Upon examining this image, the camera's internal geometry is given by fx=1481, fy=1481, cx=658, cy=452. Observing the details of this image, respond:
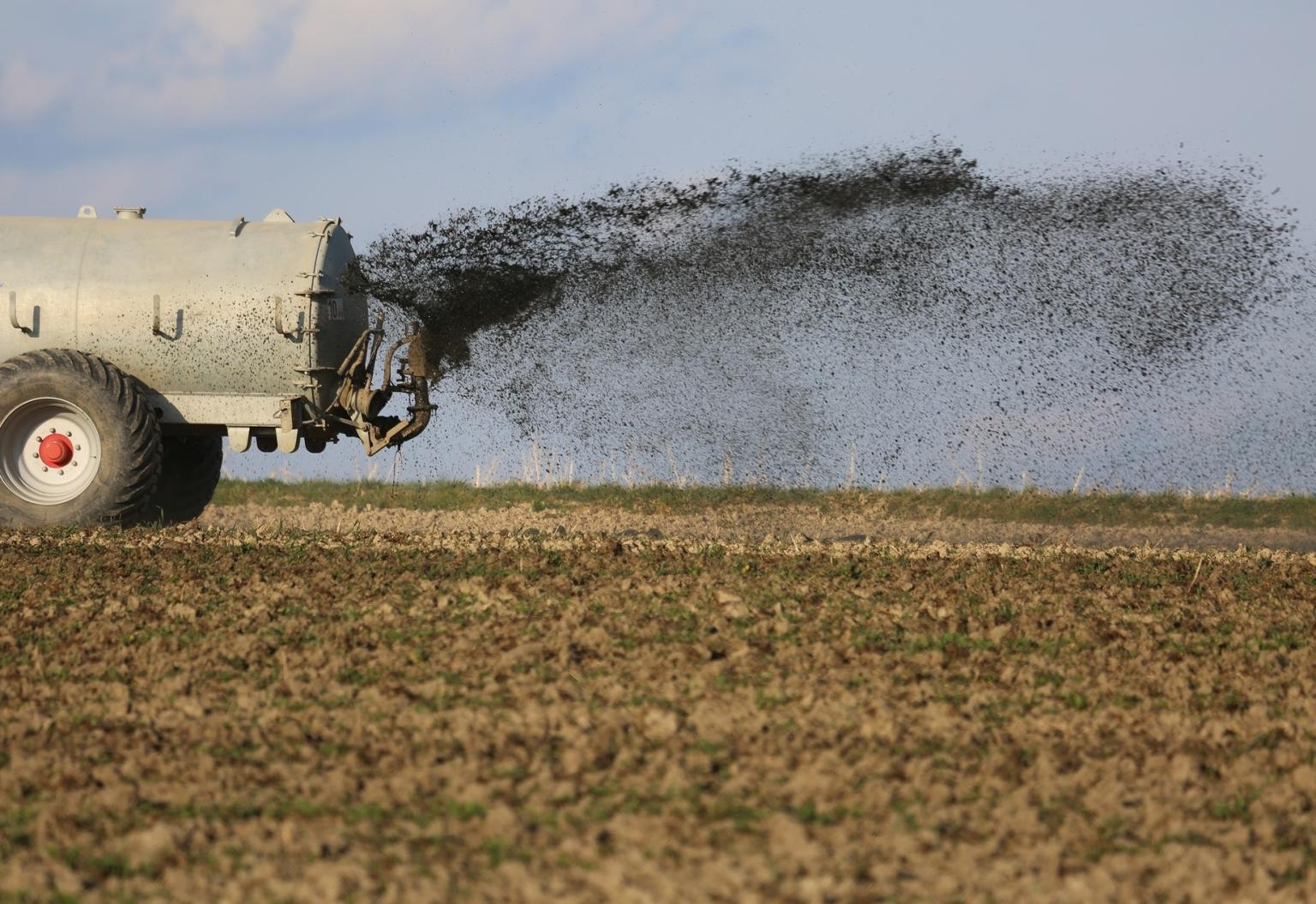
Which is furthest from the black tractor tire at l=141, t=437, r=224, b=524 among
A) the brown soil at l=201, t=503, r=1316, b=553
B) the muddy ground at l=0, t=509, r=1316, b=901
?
the muddy ground at l=0, t=509, r=1316, b=901

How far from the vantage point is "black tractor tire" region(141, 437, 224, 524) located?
14.6 meters

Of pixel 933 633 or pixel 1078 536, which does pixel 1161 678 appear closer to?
pixel 933 633

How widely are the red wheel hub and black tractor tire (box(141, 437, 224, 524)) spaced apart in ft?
5.02

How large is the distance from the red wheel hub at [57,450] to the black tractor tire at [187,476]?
60.3 inches

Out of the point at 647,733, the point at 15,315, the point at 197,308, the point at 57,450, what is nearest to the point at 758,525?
the point at 197,308

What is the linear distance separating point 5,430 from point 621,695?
849 centimetres

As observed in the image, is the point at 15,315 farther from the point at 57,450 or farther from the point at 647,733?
the point at 647,733

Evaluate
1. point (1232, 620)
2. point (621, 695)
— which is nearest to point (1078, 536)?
point (1232, 620)

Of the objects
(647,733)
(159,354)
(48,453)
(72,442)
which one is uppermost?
(159,354)

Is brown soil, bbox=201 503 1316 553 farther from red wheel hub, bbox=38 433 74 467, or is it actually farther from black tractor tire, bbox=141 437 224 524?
red wheel hub, bbox=38 433 74 467

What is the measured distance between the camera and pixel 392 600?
8.77m

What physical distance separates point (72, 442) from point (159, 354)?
1.09 metres

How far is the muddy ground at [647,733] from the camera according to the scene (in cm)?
455

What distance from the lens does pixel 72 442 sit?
12891mm
